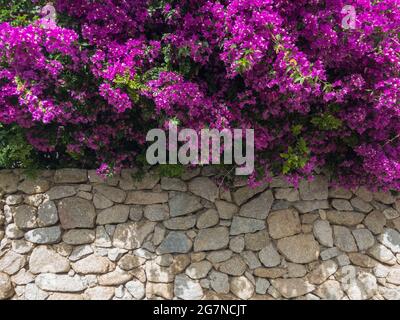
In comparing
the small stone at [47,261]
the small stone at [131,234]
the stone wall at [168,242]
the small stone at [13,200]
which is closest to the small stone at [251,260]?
the stone wall at [168,242]

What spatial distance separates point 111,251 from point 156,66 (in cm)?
154

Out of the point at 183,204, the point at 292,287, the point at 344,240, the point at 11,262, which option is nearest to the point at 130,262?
the point at 183,204

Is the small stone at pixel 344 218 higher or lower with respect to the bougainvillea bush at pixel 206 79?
lower

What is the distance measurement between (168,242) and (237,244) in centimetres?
58

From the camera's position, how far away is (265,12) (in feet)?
10.2

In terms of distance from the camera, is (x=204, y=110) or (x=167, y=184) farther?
(x=167, y=184)

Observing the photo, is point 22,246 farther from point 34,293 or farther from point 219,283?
point 219,283

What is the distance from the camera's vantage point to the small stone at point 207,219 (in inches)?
149

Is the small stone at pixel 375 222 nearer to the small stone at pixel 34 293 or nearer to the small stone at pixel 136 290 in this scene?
the small stone at pixel 136 290

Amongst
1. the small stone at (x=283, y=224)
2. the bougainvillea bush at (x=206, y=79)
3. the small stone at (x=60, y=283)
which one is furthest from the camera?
the small stone at (x=283, y=224)

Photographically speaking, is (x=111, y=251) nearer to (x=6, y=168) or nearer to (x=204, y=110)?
(x=6, y=168)

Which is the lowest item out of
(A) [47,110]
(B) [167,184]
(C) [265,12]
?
(B) [167,184]
